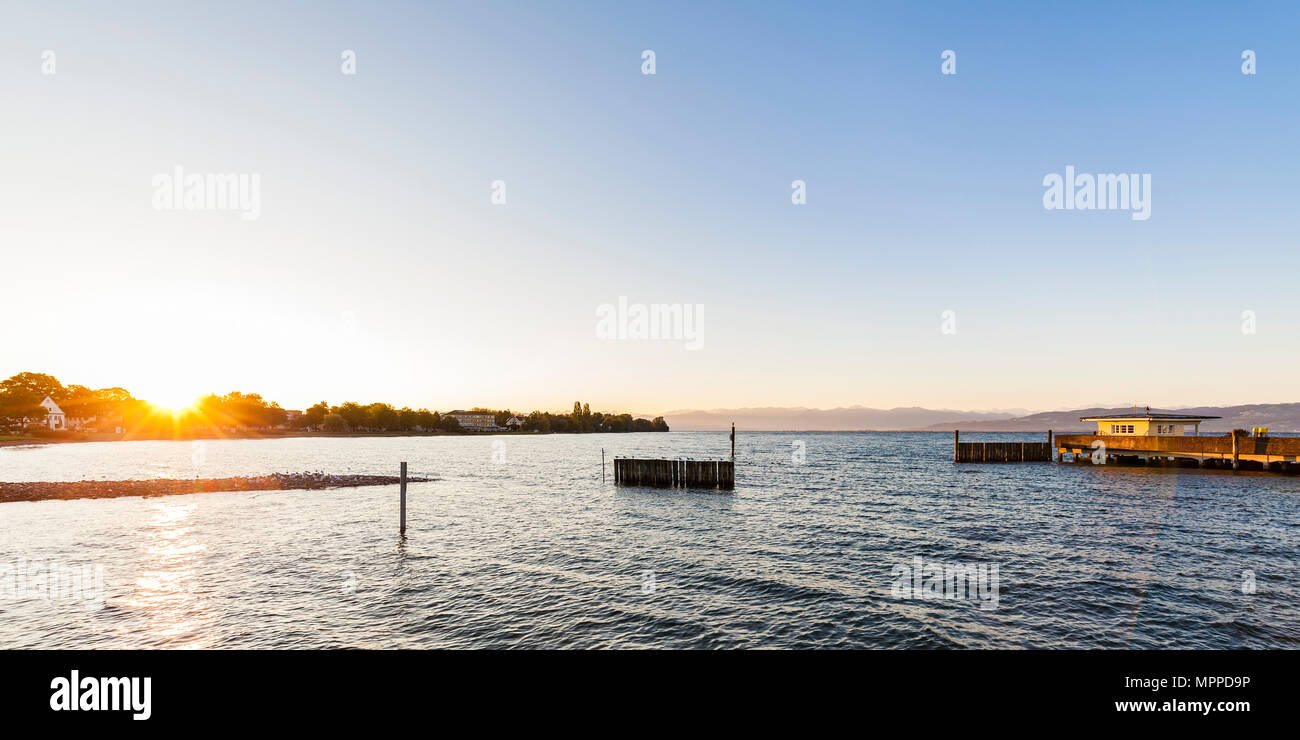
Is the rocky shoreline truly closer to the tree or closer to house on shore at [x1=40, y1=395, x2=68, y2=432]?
house on shore at [x1=40, y1=395, x2=68, y2=432]

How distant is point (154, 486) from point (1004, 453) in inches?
3942

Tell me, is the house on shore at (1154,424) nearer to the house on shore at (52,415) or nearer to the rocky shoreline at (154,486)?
the rocky shoreline at (154,486)

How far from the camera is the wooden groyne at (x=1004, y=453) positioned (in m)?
82.2

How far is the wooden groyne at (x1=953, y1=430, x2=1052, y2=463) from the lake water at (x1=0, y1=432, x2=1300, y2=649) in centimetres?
3638

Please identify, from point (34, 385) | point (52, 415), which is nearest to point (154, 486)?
point (52, 415)

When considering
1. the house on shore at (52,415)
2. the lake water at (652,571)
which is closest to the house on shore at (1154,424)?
the lake water at (652,571)

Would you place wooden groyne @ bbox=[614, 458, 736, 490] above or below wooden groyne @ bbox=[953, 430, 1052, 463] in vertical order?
above

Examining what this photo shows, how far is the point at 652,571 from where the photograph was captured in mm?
23047

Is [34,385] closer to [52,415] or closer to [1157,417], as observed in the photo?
[52,415]

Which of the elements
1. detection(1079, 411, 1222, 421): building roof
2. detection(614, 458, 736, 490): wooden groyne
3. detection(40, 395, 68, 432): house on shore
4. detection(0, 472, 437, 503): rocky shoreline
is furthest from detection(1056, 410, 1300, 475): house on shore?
detection(40, 395, 68, 432): house on shore

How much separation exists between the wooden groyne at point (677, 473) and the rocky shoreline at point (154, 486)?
76.3 feet

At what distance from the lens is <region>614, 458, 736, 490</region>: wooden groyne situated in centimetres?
5272
